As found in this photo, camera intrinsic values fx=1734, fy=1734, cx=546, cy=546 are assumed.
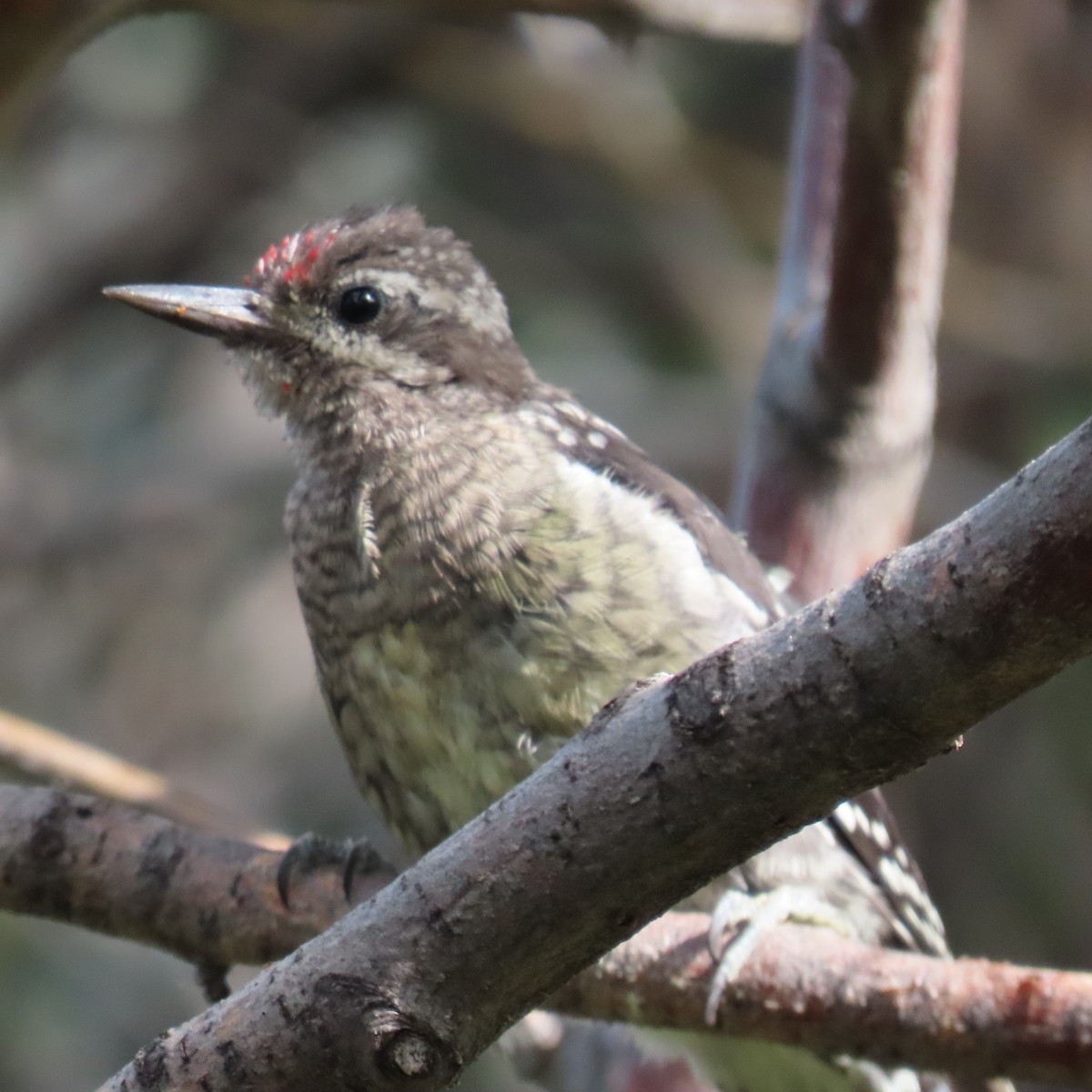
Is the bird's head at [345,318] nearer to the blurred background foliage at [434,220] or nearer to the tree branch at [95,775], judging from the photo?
the tree branch at [95,775]

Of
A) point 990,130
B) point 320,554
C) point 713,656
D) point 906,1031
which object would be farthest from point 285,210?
point 713,656

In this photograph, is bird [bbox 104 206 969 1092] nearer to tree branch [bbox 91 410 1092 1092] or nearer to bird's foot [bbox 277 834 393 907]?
bird's foot [bbox 277 834 393 907]

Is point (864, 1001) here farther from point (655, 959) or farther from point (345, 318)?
point (345, 318)

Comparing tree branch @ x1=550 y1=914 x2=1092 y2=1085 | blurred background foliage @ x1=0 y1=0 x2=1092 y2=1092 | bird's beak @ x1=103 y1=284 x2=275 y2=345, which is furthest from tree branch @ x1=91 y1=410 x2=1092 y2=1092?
blurred background foliage @ x1=0 y1=0 x2=1092 y2=1092

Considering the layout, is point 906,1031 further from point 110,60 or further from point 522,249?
point 110,60

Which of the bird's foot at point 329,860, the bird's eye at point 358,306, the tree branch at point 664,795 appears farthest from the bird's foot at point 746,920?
the bird's eye at point 358,306

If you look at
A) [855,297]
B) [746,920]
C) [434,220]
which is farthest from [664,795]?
[434,220]
